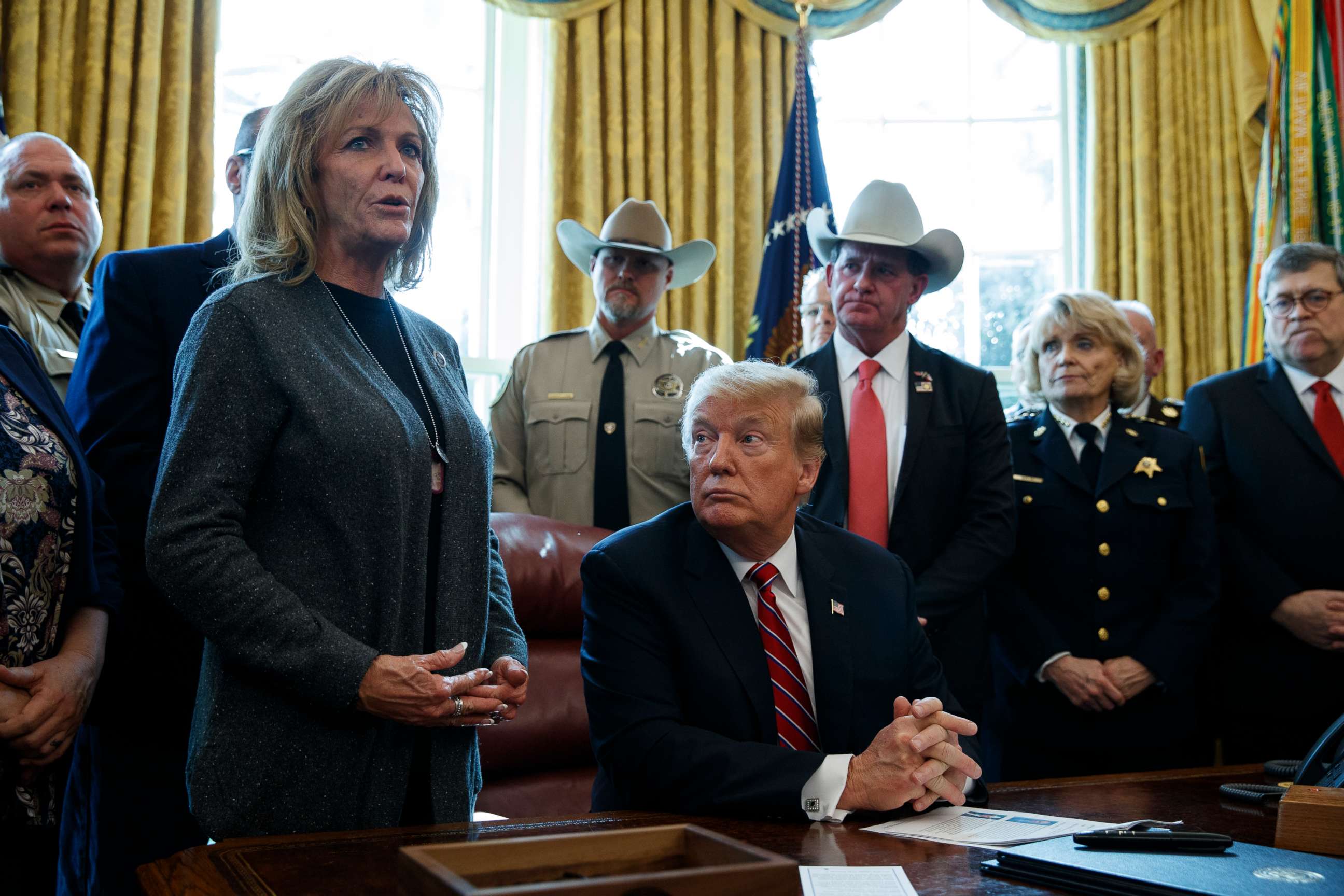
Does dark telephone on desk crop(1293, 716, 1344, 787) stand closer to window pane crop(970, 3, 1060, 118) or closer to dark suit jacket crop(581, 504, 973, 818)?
dark suit jacket crop(581, 504, 973, 818)

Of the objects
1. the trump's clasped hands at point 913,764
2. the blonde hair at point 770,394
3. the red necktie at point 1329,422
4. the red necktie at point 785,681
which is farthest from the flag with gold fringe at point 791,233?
the trump's clasped hands at point 913,764

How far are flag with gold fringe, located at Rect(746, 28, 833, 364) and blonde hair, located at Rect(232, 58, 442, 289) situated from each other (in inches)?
113

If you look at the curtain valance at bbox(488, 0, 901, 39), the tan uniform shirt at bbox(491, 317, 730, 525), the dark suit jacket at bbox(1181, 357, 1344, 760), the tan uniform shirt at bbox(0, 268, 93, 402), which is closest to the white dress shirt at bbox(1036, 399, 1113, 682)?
the dark suit jacket at bbox(1181, 357, 1344, 760)

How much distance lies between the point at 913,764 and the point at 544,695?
3.23 ft

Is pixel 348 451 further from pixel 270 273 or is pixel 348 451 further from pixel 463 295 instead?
pixel 463 295

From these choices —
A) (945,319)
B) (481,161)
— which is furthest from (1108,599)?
(481,161)

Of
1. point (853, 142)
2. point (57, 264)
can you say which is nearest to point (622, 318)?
point (57, 264)

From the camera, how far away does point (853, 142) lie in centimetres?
562

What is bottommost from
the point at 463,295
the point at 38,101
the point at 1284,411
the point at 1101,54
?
the point at 1284,411

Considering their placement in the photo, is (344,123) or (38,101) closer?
(344,123)

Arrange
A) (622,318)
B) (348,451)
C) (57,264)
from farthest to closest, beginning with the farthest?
(622,318) → (57,264) → (348,451)

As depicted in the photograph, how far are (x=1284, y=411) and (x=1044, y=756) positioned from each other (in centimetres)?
118

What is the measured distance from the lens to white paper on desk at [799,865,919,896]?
1.19 meters

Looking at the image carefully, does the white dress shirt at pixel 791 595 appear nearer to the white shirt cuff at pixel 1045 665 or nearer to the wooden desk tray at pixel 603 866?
the wooden desk tray at pixel 603 866
